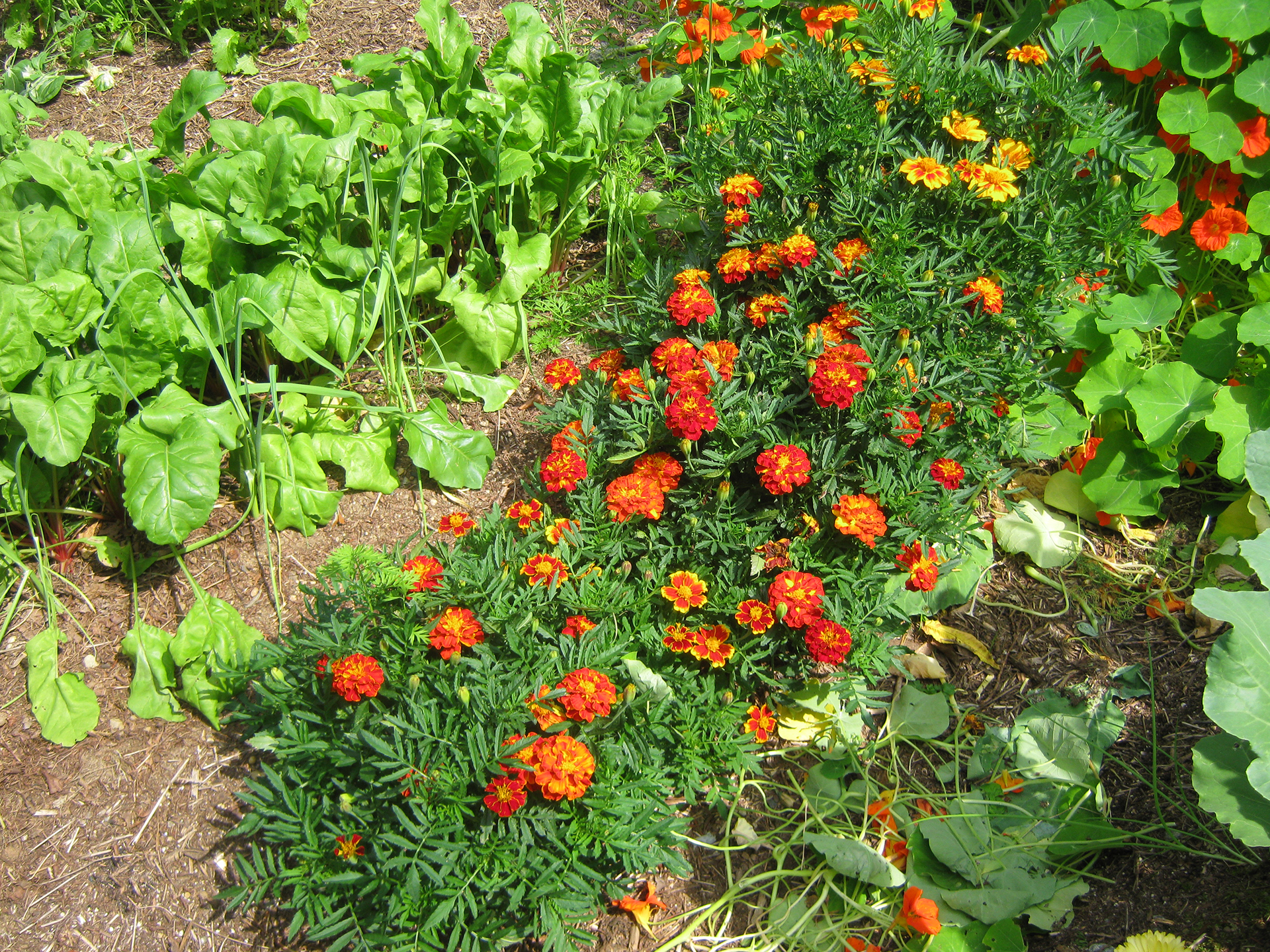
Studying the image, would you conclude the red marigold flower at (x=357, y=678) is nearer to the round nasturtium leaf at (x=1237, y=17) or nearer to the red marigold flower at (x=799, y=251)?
the red marigold flower at (x=799, y=251)

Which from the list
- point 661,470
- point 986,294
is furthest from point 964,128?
point 661,470

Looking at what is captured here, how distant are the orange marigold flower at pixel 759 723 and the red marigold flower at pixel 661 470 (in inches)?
22.1

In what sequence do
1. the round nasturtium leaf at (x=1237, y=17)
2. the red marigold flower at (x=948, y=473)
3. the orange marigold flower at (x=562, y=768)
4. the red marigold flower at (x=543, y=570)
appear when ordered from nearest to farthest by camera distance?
1. the orange marigold flower at (x=562, y=768)
2. the red marigold flower at (x=543, y=570)
3. the red marigold flower at (x=948, y=473)
4. the round nasturtium leaf at (x=1237, y=17)

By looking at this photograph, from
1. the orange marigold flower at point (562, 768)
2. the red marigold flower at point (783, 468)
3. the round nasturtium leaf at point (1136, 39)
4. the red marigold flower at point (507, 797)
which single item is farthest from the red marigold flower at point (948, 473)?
the round nasturtium leaf at point (1136, 39)

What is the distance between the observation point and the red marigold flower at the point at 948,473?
6.71 feet

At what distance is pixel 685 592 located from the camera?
1935 millimetres

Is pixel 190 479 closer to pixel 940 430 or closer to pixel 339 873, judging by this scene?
pixel 339 873

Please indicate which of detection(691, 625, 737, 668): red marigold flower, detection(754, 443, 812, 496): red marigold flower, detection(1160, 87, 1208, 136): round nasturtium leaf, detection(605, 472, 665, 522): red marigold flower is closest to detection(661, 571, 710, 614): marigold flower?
detection(691, 625, 737, 668): red marigold flower

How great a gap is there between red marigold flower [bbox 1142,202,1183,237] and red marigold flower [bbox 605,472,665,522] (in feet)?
5.90

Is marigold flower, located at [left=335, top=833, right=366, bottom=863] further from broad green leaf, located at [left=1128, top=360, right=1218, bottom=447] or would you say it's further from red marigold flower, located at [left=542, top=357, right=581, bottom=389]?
broad green leaf, located at [left=1128, top=360, right=1218, bottom=447]

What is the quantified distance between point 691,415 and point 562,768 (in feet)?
2.73

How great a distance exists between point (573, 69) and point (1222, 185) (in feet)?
6.76

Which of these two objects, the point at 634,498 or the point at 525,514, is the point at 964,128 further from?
the point at 525,514

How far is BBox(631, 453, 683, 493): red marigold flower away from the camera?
2.09m
